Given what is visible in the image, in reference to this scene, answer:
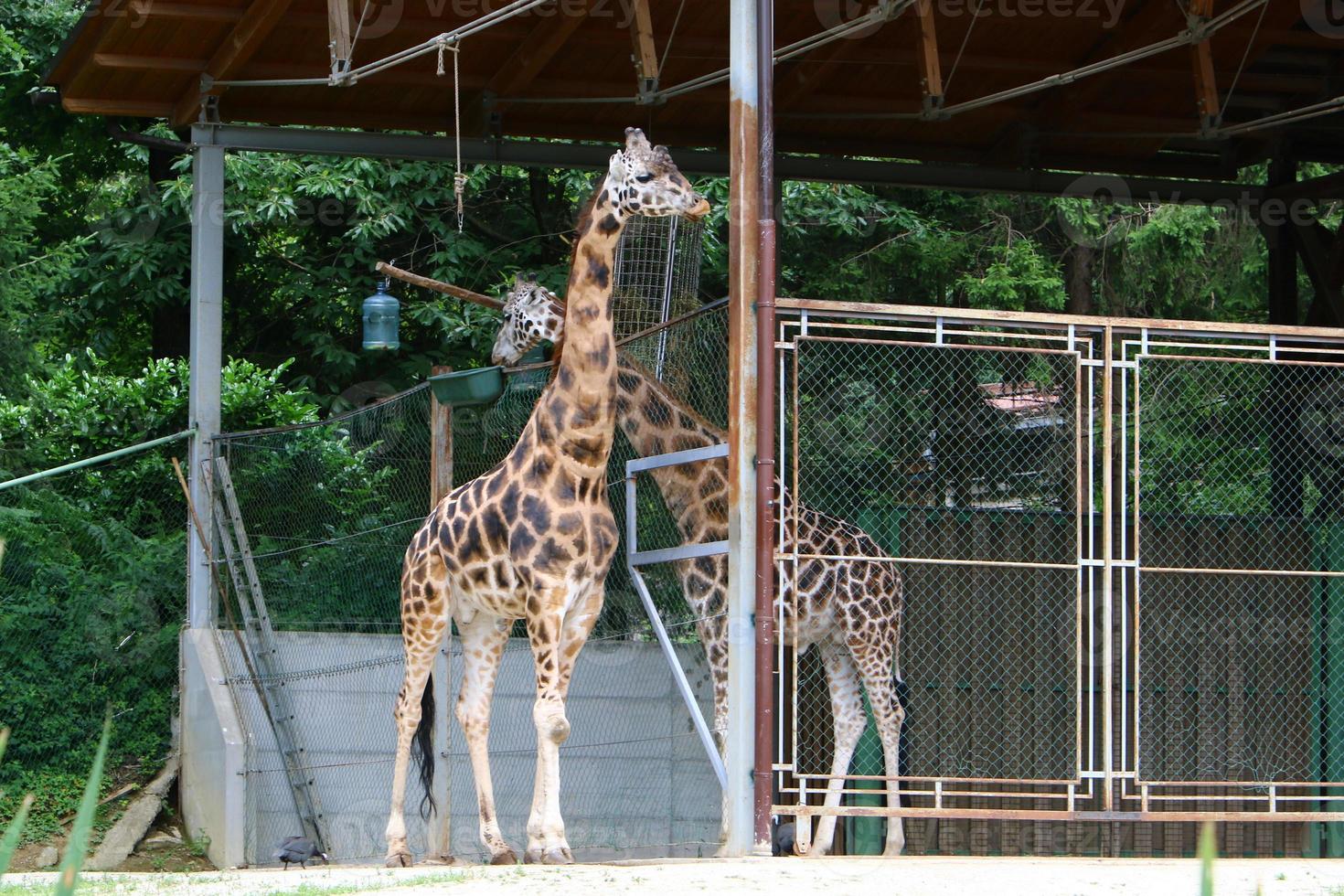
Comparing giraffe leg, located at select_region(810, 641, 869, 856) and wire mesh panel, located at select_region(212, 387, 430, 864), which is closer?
giraffe leg, located at select_region(810, 641, 869, 856)

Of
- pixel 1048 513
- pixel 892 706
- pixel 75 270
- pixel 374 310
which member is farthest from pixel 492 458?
pixel 75 270

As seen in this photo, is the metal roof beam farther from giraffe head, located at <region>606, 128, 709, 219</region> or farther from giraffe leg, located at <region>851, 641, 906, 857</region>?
giraffe leg, located at <region>851, 641, 906, 857</region>

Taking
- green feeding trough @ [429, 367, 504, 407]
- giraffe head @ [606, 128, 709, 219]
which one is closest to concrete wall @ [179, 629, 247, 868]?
green feeding trough @ [429, 367, 504, 407]

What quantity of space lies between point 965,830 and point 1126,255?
36.3 ft

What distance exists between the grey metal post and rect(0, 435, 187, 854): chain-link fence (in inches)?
28.5

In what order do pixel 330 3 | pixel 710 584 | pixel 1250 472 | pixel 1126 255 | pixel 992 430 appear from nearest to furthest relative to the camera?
pixel 710 584 < pixel 330 3 < pixel 992 430 < pixel 1250 472 < pixel 1126 255

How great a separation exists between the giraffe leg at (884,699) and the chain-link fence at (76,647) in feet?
19.2

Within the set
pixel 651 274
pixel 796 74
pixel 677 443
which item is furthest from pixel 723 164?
pixel 677 443

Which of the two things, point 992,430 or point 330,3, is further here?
point 992,430

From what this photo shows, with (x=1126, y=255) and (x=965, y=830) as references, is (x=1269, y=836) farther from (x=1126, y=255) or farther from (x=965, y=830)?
(x=1126, y=255)

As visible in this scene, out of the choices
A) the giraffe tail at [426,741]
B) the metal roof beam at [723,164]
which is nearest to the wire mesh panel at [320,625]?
the giraffe tail at [426,741]

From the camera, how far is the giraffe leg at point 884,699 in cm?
1003

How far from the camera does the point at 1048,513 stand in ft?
38.3

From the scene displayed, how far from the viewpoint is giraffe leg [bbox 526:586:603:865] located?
815cm
